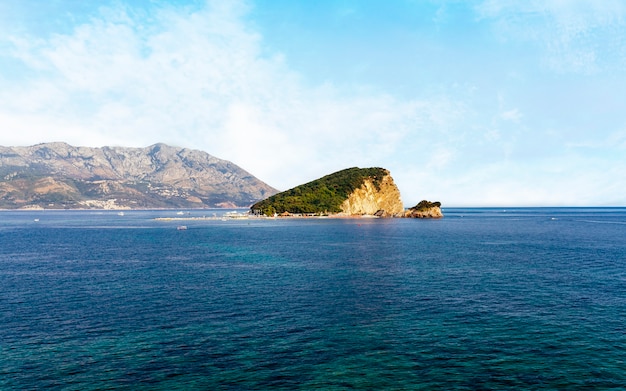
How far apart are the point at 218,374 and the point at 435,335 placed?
22.2m

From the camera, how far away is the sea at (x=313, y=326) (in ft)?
113

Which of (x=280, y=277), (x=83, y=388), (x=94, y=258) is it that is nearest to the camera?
(x=83, y=388)

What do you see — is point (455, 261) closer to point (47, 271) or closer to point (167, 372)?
point (167, 372)

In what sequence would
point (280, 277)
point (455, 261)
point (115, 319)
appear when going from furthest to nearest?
point (455, 261) < point (280, 277) < point (115, 319)

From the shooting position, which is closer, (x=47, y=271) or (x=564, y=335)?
(x=564, y=335)

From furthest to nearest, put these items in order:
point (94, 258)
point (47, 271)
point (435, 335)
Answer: point (94, 258) < point (47, 271) < point (435, 335)

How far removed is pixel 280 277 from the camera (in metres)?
76.5

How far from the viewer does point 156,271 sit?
8350 cm

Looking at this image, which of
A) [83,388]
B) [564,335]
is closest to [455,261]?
[564,335]

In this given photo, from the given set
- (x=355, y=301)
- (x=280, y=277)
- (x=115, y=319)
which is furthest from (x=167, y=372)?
(x=280, y=277)

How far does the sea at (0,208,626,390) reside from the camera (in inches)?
1352

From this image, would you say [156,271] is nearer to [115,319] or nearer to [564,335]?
[115,319]

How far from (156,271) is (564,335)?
68.4 metres

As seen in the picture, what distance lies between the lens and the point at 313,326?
1854 inches
